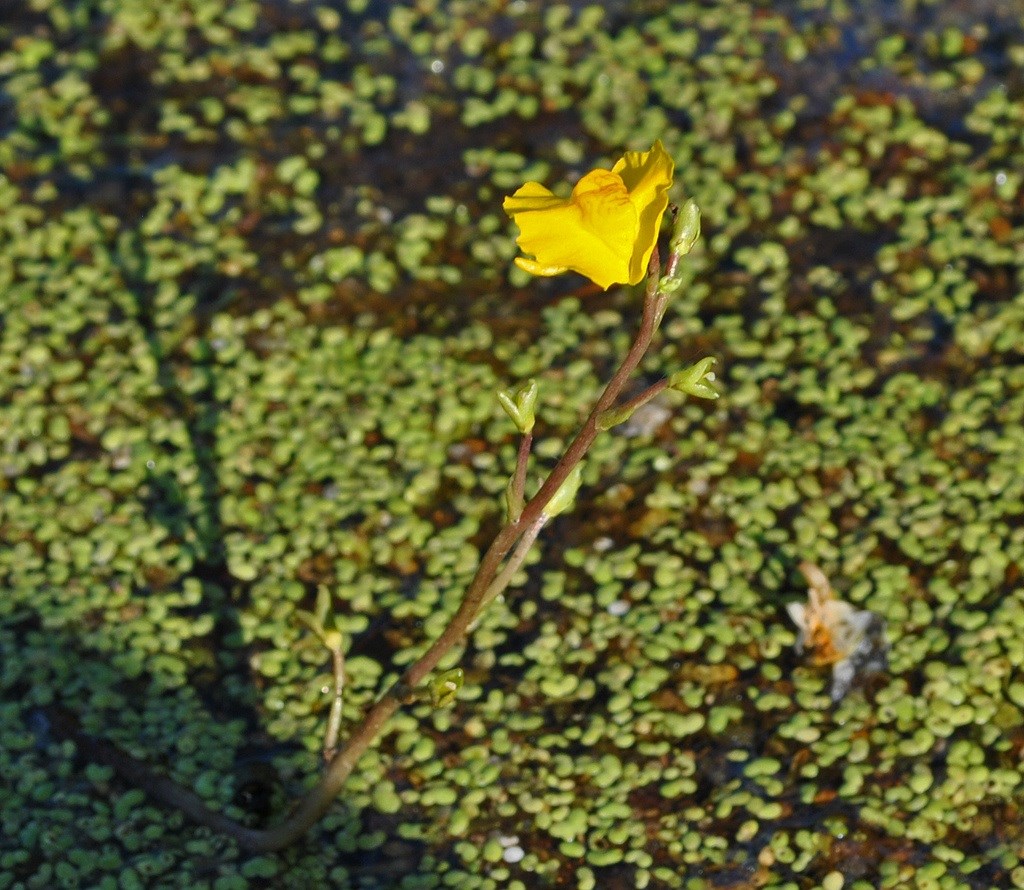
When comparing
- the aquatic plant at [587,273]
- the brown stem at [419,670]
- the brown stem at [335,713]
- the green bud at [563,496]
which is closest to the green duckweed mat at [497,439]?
the brown stem at [419,670]

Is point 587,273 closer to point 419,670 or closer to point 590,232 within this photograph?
point 590,232

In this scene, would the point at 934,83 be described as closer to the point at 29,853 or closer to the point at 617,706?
the point at 617,706

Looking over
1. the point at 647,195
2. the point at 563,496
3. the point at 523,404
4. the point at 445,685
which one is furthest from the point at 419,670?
the point at 647,195

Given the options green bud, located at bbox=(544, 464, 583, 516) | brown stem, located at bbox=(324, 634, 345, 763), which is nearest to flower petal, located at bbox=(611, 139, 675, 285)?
green bud, located at bbox=(544, 464, 583, 516)

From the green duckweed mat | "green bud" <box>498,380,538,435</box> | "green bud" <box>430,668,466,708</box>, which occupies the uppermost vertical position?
the green duckweed mat

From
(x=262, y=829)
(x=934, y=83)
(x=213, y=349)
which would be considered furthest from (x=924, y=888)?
(x=934, y=83)

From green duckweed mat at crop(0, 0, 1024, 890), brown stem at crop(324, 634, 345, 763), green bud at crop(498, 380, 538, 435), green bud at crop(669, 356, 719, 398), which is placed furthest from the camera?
green duckweed mat at crop(0, 0, 1024, 890)

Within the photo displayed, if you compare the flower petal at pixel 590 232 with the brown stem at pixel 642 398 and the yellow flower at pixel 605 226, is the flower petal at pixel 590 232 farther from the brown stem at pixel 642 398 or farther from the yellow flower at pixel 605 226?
the brown stem at pixel 642 398

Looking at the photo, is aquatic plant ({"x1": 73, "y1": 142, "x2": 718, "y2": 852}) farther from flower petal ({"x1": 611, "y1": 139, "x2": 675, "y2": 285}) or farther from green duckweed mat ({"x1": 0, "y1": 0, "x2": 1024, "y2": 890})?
green duckweed mat ({"x1": 0, "y1": 0, "x2": 1024, "y2": 890})
